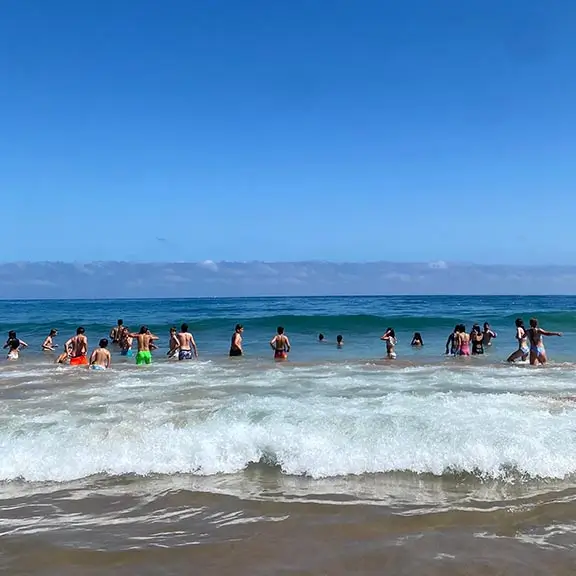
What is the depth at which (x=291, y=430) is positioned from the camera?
7.11 m

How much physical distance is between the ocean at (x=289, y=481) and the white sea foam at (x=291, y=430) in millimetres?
25

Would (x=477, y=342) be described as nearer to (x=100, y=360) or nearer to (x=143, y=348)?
(x=143, y=348)

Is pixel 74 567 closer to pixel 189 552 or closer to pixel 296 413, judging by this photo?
pixel 189 552

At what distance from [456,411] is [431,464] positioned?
7.04 feet

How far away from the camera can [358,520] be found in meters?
4.73

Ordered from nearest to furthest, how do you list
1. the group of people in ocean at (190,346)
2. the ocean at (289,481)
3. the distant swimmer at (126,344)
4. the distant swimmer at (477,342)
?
the ocean at (289,481)
the group of people in ocean at (190,346)
the distant swimmer at (477,342)
the distant swimmer at (126,344)

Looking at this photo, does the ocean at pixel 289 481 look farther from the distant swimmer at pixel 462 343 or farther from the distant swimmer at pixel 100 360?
the distant swimmer at pixel 462 343

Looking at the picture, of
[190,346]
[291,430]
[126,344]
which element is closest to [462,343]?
[190,346]

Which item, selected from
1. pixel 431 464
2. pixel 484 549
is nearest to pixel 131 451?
pixel 431 464

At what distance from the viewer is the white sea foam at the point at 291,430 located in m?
6.14

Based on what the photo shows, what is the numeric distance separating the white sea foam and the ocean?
2 cm

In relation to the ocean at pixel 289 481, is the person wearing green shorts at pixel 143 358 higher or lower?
lower

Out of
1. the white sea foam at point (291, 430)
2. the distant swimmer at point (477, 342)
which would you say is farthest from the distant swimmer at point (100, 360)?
the distant swimmer at point (477, 342)

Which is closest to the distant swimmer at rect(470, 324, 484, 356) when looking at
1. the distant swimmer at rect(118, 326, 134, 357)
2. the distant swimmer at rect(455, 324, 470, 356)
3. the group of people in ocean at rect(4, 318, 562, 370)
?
the group of people in ocean at rect(4, 318, 562, 370)
